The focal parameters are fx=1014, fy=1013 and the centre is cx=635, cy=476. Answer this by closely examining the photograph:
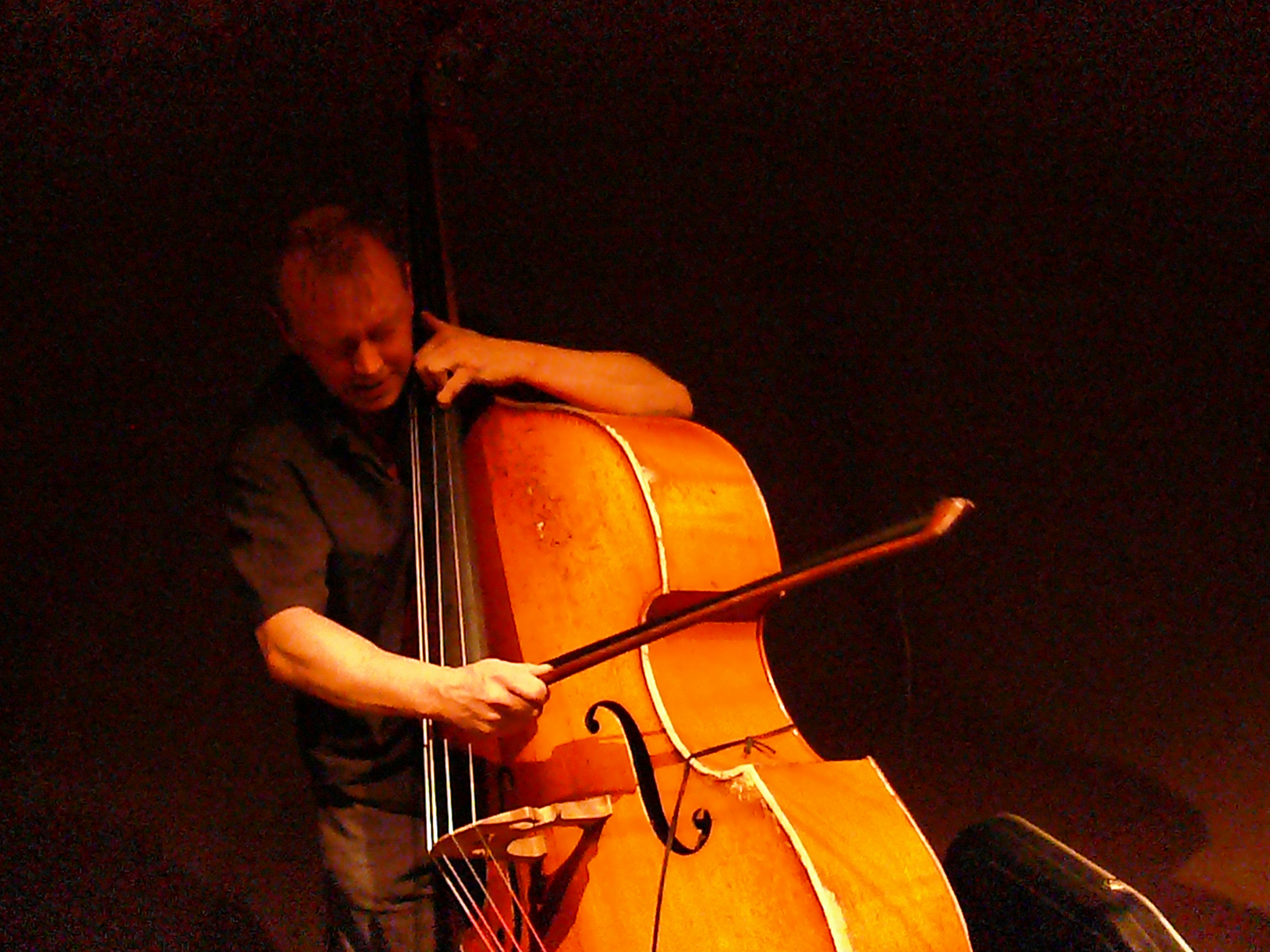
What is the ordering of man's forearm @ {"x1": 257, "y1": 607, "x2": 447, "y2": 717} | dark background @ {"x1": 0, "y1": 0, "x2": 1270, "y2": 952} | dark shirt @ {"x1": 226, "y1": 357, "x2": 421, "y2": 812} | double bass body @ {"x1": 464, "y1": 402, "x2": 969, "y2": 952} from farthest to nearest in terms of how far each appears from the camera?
dark background @ {"x1": 0, "y1": 0, "x2": 1270, "y2": 952} < dark shirt @ {"x1": 226, "y1": 357, "x2": 421, "y2": 812} < man's forearm @ {"x1": 257, "y1": 607, "x2": 447, "y2": 717} < double bass body @ {"x1": 464, "y1": 402, "x2": 969, "y2": 952}

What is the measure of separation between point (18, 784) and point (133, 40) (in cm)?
114

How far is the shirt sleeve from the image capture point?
3.33ft

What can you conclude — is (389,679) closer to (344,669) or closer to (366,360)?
(344,669)

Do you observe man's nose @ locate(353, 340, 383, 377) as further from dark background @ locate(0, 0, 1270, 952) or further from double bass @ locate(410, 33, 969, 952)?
dark background @ locate(0, 0, 1270, 952)

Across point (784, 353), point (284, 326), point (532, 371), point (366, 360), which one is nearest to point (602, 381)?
point (532, 371)

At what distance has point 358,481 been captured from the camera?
1117 millimetres

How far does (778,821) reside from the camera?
2.62ft

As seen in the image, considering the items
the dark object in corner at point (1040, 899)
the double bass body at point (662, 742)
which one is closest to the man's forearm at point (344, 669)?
the double bass body at point (662, 742)

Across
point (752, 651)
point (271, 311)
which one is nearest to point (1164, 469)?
point (752, 651)

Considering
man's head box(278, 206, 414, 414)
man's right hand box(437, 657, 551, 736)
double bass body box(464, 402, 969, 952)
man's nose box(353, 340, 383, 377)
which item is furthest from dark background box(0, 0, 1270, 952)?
man's right hand box(437, 657, 551, 736)

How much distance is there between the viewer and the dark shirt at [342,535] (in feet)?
3.51

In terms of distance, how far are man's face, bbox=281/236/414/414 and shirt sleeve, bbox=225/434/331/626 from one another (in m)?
0.11

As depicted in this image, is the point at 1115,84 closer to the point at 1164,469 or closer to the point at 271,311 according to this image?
the point at 1164,469

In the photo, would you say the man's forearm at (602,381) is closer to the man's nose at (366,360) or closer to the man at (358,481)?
the man at (358,481)
